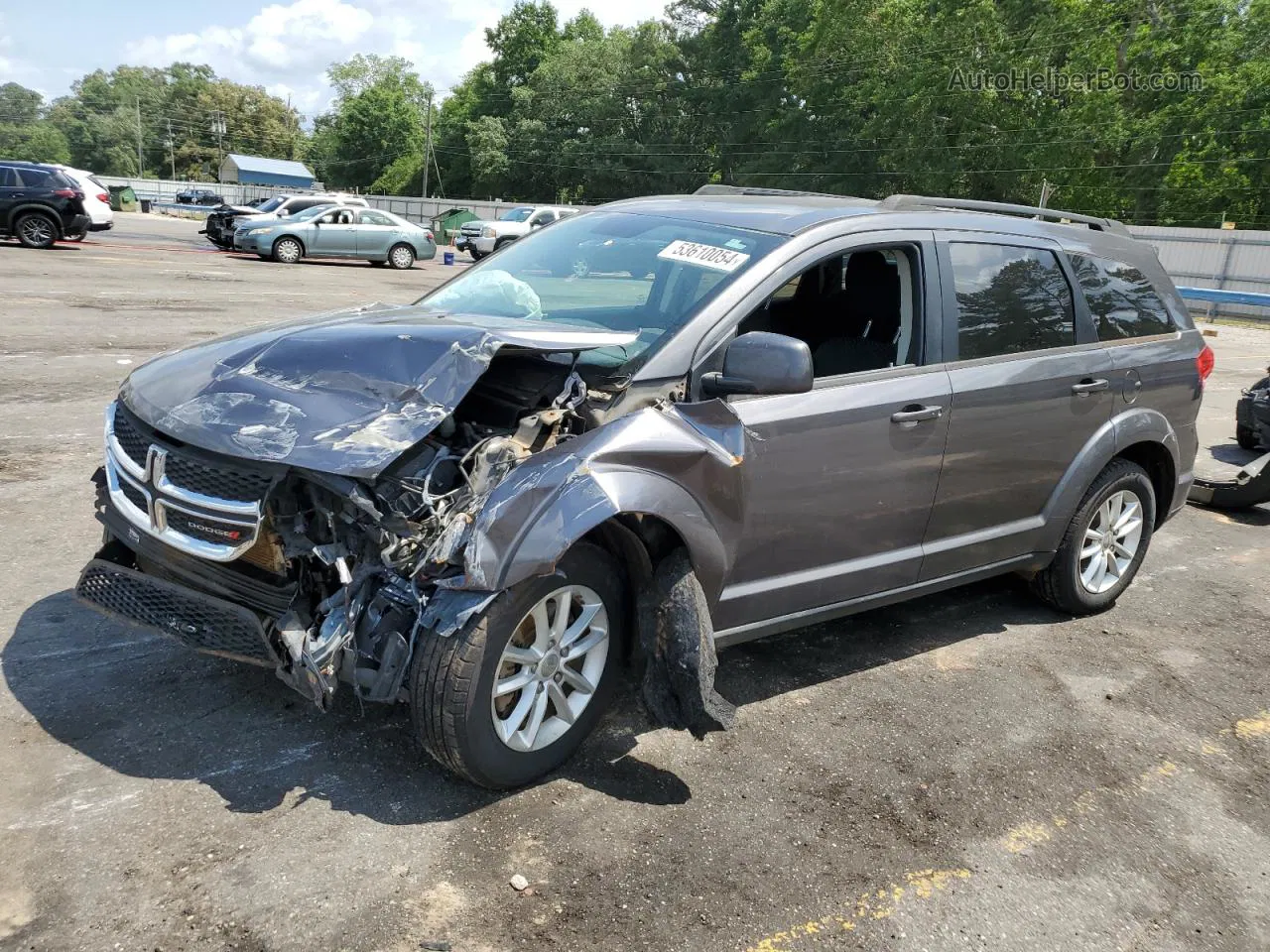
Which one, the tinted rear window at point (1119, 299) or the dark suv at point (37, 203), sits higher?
the tinted rear window at point (1119, 299)

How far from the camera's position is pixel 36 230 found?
70.4ft

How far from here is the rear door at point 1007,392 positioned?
427 cm

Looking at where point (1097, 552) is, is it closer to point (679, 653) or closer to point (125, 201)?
point (679, 653)

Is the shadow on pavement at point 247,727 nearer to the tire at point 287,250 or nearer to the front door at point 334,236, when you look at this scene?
the tire at point 287,250

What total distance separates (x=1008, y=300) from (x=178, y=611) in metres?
3.51

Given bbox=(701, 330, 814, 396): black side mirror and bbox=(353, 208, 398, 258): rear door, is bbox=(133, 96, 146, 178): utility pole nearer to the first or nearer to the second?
bbox=(353, 208, 398, 258): rear door

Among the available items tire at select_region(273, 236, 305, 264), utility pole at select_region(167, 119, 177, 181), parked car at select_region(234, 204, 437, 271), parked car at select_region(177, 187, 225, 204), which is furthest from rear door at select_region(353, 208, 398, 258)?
utility pole at select_region(167, 119, 177, 181)

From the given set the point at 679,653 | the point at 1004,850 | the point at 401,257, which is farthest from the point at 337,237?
the point at 1004,850

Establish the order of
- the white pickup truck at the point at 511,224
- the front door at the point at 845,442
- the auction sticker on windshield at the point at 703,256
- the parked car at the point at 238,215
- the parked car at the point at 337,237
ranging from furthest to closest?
1. the white pickup truck at the point at 511,224
2. the parked car at the point at 238,215
3. the parked car at the point at 337,237
4. the auction sticker on windshield at the point at 703,256
5. the front door at the point at 845,442

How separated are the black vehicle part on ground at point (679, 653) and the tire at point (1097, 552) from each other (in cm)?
247

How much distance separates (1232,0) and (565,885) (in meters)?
52.9

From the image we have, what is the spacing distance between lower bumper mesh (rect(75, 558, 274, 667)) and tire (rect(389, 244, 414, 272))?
25203 millimetres

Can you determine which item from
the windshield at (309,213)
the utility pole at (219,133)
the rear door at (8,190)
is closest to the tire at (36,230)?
the rear door at (8,190)

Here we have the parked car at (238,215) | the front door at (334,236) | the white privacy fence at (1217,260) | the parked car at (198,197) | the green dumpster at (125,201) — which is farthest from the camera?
the parked car at (198,197)
